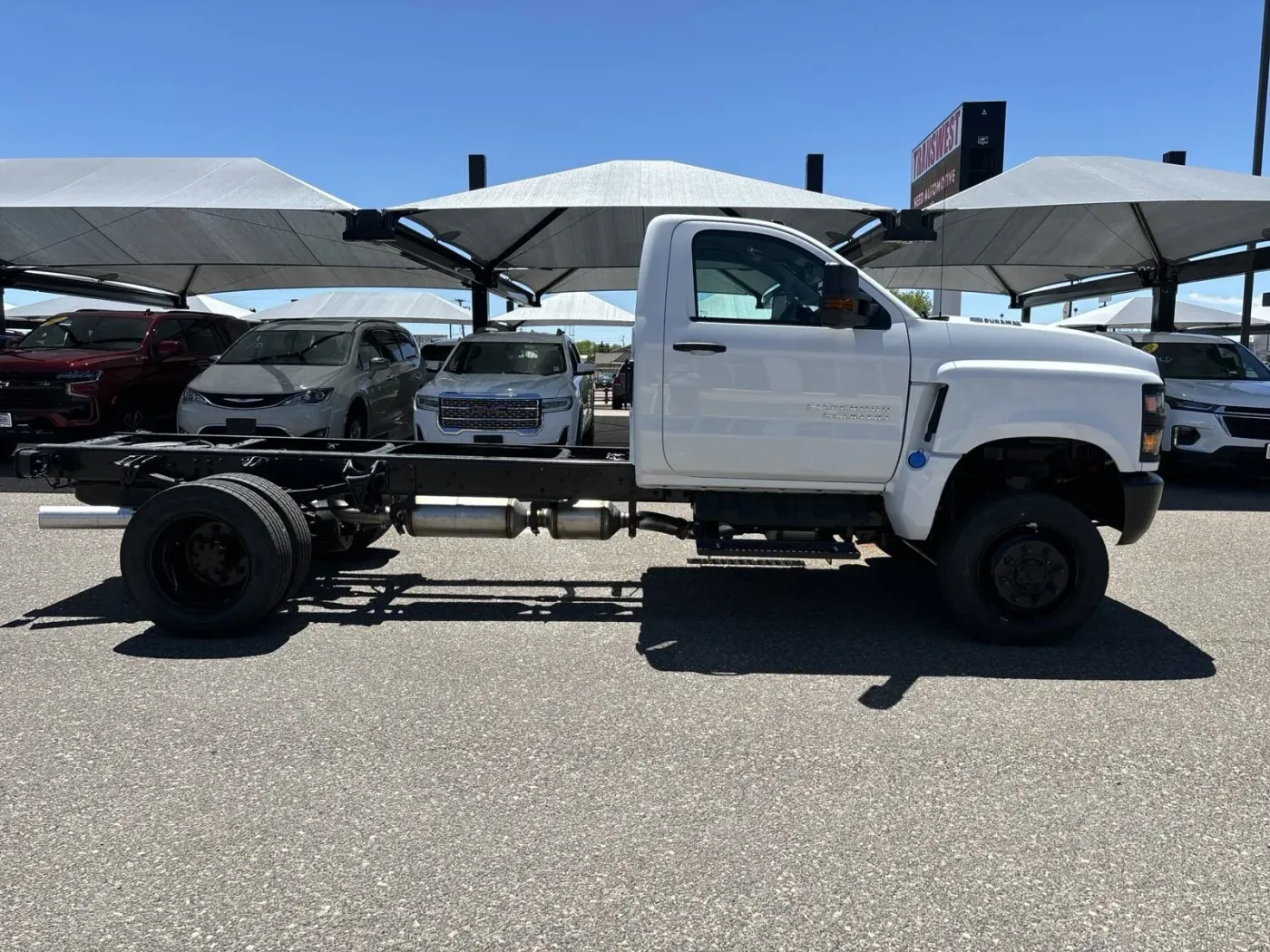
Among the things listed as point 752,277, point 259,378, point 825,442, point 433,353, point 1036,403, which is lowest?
point 825,442

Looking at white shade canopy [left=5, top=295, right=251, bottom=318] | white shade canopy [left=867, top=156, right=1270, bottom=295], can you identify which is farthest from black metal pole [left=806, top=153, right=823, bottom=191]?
white shade canopy [left=5, top=295, right=251, bottom=318]

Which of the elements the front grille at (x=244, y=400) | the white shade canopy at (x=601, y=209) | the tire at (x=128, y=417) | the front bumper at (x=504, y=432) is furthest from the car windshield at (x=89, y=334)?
the front bumper at (x=504, y=432)

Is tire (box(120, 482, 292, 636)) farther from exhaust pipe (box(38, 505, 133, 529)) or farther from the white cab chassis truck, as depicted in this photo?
exhaust pipe (box(38, 505, 133, 529))

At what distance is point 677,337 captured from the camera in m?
5.23

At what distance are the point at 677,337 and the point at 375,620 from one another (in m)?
2.55

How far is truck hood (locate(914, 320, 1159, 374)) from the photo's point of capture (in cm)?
519

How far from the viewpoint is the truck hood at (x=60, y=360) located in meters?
10.7

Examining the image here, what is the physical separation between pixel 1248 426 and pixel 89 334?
14755 millimetres

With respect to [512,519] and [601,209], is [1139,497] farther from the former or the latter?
[601,209]

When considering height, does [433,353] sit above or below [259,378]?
above

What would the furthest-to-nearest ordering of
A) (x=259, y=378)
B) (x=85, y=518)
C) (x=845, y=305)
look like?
1. (x=259, y=378)
2. (x=85, y=518)
3. (x=845, y=305)

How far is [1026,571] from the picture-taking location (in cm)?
520

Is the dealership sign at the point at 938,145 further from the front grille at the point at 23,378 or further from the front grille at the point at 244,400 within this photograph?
Answer: the front grille at the point at 23,378

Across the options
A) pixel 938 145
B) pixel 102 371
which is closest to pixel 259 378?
pixel 102 371
